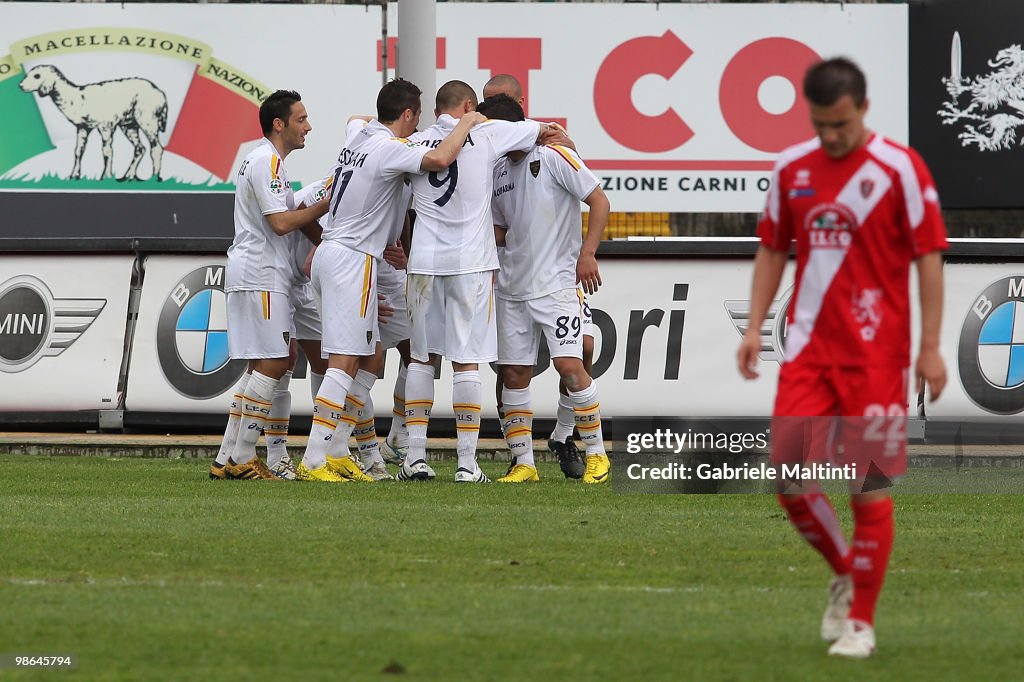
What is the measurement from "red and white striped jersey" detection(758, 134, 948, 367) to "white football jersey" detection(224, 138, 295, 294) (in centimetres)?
562

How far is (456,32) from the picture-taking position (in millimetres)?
19938

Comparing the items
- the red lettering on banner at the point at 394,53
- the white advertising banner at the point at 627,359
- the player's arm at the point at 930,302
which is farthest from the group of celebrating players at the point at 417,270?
the red lettering on banner at the point at 394,53

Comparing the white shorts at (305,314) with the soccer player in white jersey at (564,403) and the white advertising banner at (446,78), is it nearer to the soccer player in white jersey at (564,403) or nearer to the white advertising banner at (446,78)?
the soccer player in white jersey at (564,403)

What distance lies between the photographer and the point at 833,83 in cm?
518

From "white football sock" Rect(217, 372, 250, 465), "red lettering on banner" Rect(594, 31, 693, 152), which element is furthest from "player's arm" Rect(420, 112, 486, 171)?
"red lettering on banner" Rect(594, 31, 693, 152)

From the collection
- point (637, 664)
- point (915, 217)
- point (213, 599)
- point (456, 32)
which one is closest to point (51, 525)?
point (213, 599)

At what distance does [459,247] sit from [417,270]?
302 millimetres

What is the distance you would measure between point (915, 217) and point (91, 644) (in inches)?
108

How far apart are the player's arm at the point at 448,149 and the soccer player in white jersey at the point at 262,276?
2.67 feet

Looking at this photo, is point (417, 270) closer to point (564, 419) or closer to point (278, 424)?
point (278, 424)

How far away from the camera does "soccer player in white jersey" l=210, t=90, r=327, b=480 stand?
10562mm

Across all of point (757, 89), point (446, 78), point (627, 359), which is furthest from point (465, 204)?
point (757, 89)

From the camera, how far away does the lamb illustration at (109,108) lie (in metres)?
19.8

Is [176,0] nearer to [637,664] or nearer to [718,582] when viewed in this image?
[718,582]
